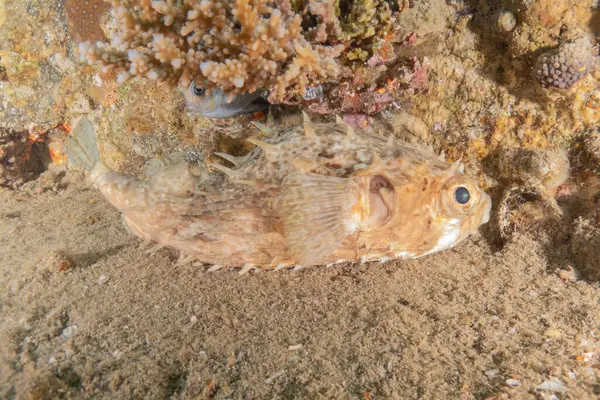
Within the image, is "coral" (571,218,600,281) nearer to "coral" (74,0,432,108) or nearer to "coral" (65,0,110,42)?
"coral" (74,0,432,108)

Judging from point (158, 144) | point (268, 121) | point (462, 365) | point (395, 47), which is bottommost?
point (462, 365)

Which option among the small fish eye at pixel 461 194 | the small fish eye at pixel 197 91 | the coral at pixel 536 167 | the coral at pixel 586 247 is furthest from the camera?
the small fish eye at pixel 197 91

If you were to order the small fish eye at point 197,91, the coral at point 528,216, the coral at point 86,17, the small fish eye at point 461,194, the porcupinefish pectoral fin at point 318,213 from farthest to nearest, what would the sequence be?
the coral at point 86,17, the small fish eye at point 197,91, the coral at point 528,216, the small fish eye at point 461,194, the porcupinefish pectoral fin at point 318,213

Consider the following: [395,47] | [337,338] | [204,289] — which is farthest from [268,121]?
[337,338]

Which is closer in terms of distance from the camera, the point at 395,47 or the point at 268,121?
the point at 395,47

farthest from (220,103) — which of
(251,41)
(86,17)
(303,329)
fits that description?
(86,17)

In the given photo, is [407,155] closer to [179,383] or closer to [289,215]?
[289,215]

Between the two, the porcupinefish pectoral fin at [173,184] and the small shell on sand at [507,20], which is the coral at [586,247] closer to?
the small shell on sand at [507,20]

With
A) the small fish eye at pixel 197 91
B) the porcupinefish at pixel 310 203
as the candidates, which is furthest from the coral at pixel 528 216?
the small fish eye at pixel 197 91
